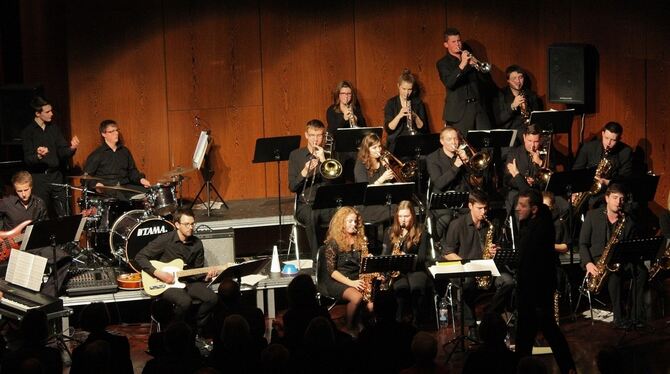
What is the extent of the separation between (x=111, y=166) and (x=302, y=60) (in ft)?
8.82

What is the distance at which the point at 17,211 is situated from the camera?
1110 centimetres

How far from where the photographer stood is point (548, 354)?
9.62 metres

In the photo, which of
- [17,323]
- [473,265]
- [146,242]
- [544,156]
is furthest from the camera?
[544,156]

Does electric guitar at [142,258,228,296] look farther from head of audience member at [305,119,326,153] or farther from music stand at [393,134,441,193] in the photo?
music stand at [393,134,441,193]

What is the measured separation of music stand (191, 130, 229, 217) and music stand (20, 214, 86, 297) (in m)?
2.51

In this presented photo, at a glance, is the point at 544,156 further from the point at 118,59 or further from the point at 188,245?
the point at 118,59

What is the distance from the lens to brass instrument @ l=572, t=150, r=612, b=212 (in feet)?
39.2

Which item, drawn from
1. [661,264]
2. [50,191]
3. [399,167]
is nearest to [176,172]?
[50,191]

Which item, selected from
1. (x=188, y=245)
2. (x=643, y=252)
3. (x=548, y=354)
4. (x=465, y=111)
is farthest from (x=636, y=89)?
(x=188, y=245)

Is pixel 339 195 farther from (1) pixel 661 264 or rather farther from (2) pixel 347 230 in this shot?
(1) pixel 661 264

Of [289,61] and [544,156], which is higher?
[289,61]

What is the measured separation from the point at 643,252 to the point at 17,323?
5718 mm

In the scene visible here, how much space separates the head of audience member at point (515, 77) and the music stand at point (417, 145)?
5.51ft

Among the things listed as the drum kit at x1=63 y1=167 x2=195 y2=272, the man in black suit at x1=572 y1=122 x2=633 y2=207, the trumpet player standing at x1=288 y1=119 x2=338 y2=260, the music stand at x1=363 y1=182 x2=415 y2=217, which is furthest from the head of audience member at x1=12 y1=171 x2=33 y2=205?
the man in black suit at x1=572 y1=122 x2=633 y2=207
